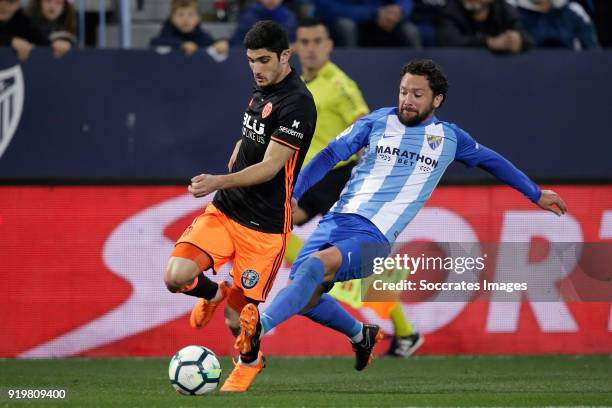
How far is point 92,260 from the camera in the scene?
941 cm

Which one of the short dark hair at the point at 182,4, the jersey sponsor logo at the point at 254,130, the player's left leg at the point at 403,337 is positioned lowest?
the player's left leg at the point at 403,337

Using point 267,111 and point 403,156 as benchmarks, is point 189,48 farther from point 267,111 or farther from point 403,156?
point 403,156

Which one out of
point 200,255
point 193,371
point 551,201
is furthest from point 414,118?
point 193,371

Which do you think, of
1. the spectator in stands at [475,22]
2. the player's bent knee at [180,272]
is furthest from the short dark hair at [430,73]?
the spectator in stands at [475,22]

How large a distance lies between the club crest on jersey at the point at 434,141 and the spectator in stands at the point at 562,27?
3.86 m

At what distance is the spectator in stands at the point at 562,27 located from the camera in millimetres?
10625

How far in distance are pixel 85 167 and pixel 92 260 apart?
76 centimetres

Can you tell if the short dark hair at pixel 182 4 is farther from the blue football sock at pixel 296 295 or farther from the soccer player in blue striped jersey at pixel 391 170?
the blue football sock at pixel 296 295

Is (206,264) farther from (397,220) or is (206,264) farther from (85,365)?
(85,365)

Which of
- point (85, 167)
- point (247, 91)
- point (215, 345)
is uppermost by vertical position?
point (247, 91)

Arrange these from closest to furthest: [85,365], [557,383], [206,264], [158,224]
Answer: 1. [206,264]
2. [557,383]
3. [85,365]
4. [158,224]

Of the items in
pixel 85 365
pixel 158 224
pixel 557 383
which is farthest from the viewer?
pixel 158 224

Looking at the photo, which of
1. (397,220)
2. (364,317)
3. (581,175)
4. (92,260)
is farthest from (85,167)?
(581,175)

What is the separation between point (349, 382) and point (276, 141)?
1757 mm
